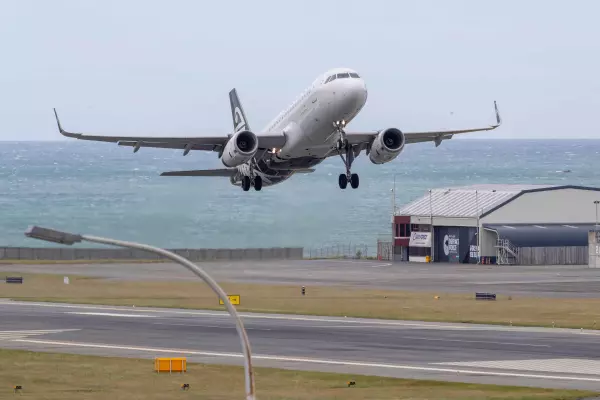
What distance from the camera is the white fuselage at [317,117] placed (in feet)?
210

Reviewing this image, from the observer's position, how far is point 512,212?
13475 cm

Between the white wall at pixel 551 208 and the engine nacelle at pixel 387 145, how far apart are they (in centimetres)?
6497

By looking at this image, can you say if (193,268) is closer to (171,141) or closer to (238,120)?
(171,141)

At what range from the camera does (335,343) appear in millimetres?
60781

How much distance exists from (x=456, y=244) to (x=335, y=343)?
2952 inches

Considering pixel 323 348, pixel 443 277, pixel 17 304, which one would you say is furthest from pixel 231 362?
pixel 443 277

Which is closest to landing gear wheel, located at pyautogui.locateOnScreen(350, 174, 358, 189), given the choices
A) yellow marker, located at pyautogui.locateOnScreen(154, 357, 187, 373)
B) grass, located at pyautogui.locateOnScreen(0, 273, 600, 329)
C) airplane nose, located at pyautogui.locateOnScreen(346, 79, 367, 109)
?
airplane nose, located at pyautogui.locateOnScreen(346, 79, 367, 109)

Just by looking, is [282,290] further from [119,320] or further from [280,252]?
[280,252]

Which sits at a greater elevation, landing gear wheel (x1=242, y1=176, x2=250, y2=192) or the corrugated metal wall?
landing gear wheel (x1=242, y1=176, x2=250, y2=192)

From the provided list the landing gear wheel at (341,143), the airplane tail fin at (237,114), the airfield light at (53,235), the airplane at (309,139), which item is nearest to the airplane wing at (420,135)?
the airplane at (309,139)

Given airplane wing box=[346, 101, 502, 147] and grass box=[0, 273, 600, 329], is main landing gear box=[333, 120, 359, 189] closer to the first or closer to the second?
airplane wing box=[346, 101, 502, 147]

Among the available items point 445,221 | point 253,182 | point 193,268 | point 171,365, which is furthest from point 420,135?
point 445,221

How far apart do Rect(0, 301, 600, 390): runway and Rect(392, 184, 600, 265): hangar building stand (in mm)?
58766

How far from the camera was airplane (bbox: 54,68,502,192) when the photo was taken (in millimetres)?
64625
